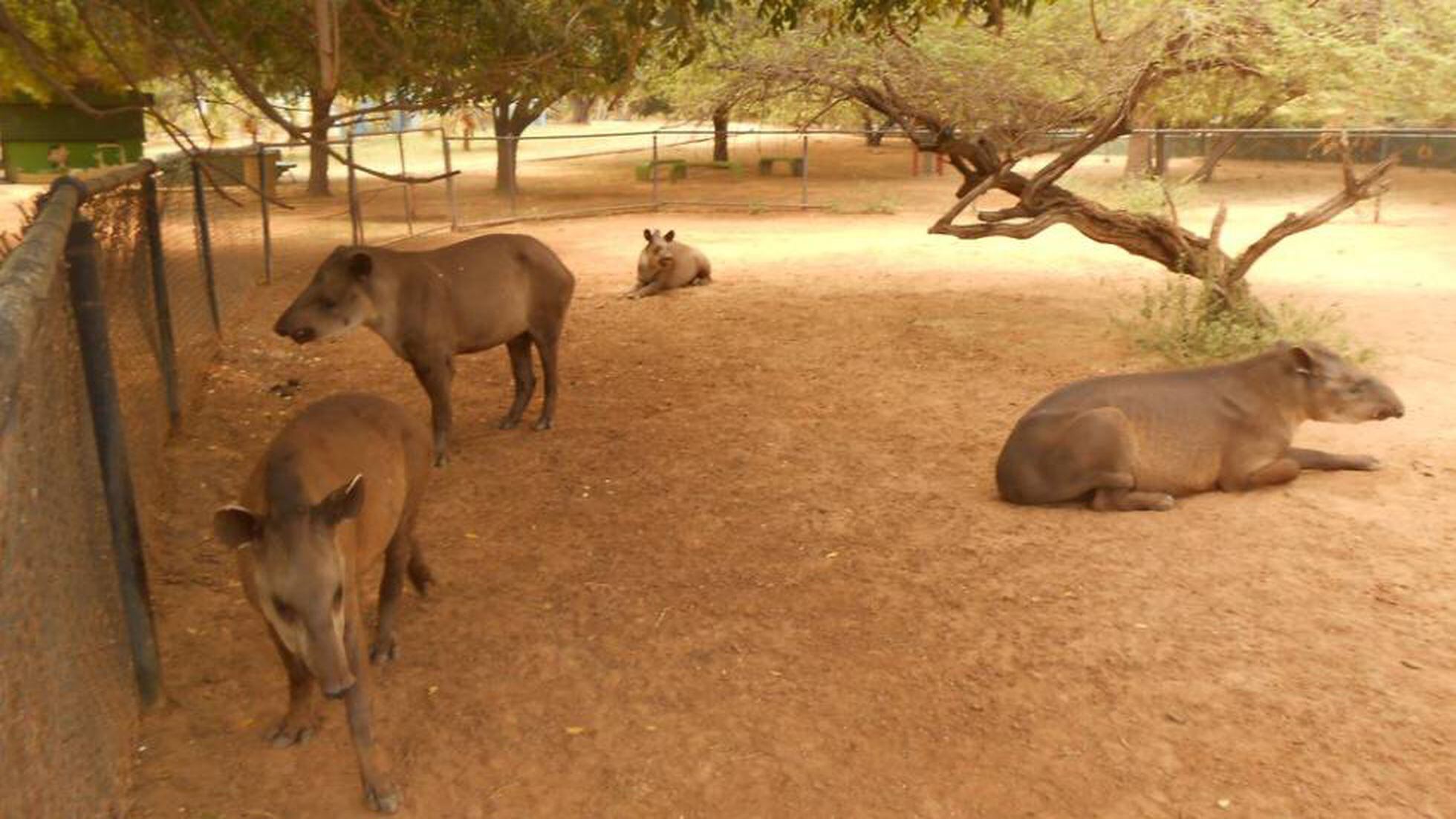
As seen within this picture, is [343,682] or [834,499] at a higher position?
[343,682]

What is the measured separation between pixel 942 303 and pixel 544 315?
568cm

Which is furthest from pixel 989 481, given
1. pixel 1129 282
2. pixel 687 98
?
pixel 687 98

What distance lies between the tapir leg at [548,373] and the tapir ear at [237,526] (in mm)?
4471

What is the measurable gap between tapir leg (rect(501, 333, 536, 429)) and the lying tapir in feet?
16.4

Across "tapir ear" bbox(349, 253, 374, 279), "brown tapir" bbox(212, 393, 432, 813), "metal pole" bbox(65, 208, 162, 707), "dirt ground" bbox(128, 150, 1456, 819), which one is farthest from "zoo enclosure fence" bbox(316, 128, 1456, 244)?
"metal pole" bbox(65, 208, 162, 707)

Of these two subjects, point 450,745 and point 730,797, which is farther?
point 450,745

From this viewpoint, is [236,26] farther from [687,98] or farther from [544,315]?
[687,98]

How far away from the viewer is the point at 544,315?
25.5 feet

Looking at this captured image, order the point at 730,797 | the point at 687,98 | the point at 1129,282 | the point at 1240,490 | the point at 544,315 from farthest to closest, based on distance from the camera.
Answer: the point at 687,98 → the point at 1129,282 → the point at 544,315 → the point at 1240,490 → the point at 730,797

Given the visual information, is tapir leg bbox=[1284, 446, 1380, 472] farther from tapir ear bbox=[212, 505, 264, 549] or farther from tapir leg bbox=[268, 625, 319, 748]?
tapir ear bbox=[212, 505, 264, 549]

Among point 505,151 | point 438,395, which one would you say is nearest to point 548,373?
point 438,395

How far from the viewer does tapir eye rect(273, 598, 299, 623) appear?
3.26 meters

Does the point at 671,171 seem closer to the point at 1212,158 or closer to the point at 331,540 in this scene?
the point at 1212,158

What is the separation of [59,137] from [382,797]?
74.8 ft
